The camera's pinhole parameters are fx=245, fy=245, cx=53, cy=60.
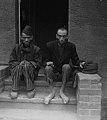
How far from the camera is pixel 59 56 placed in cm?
514

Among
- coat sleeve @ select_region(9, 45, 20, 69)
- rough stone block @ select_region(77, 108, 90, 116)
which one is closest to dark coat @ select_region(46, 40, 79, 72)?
coat sleeve @ select_region(9, 45, 20, 69)

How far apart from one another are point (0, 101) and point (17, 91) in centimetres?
40

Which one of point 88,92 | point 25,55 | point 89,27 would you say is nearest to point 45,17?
point 89,27

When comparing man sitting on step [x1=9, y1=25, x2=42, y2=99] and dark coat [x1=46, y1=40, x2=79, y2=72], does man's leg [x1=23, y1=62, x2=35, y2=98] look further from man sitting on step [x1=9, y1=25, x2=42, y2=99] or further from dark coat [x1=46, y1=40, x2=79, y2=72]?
dark coat [x1=46, y1=40, x2=79, y2=72]

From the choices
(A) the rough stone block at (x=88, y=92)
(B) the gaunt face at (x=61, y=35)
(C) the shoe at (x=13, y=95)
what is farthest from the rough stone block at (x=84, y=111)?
(B) the gaunt face at (x=61, y=35)

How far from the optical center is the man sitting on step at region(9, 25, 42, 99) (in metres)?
4.76

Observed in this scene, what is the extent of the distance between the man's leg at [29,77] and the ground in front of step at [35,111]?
0.23 metres

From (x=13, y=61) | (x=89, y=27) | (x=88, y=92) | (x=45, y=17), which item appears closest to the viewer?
(x=88, y=92)

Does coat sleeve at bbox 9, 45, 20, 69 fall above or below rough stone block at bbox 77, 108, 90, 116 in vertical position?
above

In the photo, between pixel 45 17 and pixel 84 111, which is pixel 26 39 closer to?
pixel 84 111

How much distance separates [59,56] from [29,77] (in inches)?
32.0

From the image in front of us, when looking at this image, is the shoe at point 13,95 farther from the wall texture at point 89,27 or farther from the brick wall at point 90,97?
the wall texture at point 89,27

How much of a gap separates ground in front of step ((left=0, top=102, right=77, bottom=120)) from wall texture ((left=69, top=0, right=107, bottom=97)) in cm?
163

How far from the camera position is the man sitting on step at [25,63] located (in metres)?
4.76
